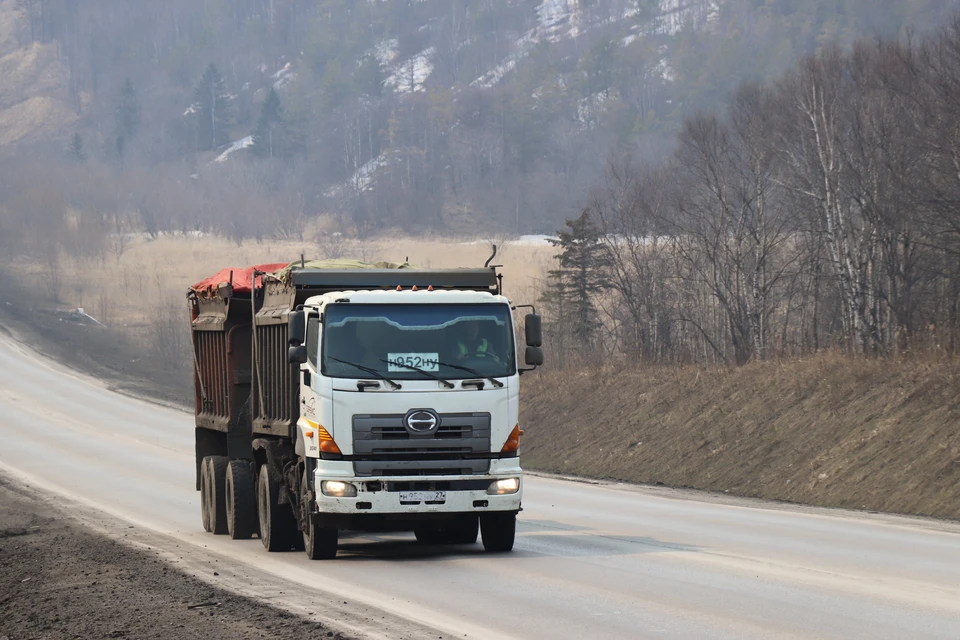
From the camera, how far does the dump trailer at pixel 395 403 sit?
1387 centimetres

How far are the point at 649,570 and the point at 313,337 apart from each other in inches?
173

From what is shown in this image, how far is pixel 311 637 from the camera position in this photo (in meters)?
9.78

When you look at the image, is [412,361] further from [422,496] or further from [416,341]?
[422,496]

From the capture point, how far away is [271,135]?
18675cm

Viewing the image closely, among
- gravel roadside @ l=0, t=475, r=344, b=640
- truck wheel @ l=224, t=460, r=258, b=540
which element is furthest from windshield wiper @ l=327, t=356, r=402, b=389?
truck wheel @ l=224, t=460, r=258, b=540

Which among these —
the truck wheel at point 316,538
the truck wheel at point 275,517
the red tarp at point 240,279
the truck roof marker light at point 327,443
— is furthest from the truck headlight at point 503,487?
the red tarp at point 240,279

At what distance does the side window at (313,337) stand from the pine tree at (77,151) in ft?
568

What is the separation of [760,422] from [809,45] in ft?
490

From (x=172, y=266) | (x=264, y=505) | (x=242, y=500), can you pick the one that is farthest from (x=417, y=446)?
(x=172, y=266)

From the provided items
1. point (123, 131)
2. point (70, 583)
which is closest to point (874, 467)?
point (70, 583)

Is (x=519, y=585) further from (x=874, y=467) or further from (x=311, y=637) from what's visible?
(x=874, y=467)

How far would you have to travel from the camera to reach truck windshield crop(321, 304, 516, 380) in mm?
14078

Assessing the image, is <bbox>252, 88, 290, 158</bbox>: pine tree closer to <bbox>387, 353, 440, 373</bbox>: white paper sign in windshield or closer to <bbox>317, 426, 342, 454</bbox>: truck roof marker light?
<bbox>387, 353, 440, 373</bbox>: white paper sign in windshield

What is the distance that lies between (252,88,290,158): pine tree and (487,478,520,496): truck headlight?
6894 inches
